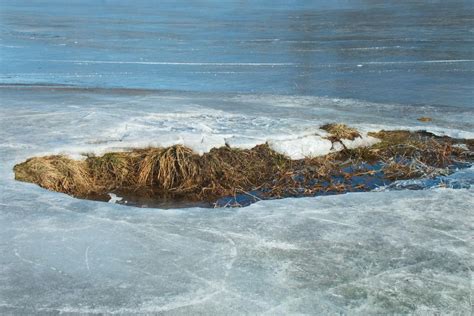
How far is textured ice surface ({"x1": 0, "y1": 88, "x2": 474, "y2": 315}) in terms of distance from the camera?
4109mm

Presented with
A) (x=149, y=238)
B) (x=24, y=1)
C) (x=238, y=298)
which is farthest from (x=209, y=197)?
(x=24, y=1)

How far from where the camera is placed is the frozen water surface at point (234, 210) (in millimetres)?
4223

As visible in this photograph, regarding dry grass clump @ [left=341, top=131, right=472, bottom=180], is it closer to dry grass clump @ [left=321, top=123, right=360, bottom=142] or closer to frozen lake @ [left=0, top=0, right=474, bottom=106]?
dry grass clump @ [left=321, top=123, right=360, bottom=142]

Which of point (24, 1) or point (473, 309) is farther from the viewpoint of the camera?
point (24, 1)

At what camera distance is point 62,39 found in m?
20.5

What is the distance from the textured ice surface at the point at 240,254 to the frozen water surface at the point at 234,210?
14 millimetres

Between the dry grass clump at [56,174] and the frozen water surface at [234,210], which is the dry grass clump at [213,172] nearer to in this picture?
the dry grass clump at [56,174]

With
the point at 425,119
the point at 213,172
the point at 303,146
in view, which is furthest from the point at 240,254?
the point at 425,119

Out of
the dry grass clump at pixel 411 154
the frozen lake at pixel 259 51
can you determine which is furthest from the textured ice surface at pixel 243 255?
the frozen lake at pixel 259 51

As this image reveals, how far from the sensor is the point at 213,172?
699 centimetres

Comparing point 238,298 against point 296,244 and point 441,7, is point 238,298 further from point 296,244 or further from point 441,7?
point 441,7

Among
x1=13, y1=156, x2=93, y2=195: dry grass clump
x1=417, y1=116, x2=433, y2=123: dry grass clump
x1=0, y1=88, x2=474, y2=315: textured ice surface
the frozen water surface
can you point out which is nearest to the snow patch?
the frozen water surface

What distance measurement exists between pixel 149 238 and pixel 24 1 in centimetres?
3857

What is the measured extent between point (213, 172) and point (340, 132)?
6.15ft
